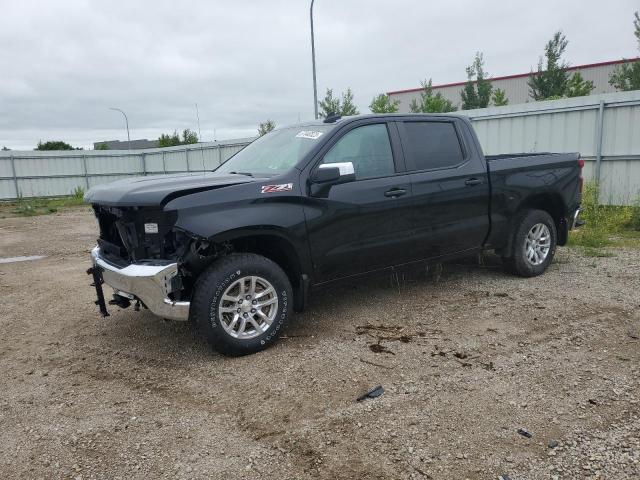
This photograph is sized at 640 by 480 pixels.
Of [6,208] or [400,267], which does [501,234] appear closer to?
[400,267]

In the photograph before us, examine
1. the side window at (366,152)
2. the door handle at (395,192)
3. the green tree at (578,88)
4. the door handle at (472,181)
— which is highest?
the green tree at (578,88)

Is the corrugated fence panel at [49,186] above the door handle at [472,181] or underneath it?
underneath

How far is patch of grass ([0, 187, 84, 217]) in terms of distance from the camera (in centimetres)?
1770

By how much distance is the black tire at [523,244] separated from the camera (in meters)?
5.74

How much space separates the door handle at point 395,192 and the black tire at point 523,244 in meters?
1.77

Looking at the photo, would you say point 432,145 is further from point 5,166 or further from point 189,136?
point 189,136

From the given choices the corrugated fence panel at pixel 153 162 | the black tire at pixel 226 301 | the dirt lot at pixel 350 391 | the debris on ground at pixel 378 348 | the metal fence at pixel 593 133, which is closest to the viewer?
the dirt lot at pixel 350 391

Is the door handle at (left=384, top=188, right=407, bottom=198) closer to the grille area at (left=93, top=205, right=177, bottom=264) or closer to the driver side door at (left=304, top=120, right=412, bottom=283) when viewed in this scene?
the driver side door at (left=304, top=120, right=412, bottom=283)

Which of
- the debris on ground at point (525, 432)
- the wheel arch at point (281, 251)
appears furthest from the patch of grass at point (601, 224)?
the debris on ground at point (525, 432)

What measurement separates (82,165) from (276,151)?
22.4 m

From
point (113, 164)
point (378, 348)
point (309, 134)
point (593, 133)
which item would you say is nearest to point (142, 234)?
point (309, 134)

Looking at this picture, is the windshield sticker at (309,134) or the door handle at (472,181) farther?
the door handle at (472,181)

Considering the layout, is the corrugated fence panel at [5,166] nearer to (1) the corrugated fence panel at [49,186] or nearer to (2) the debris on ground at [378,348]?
→ (1) the corrugated fence panel at [49,186]

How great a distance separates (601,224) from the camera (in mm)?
9062
